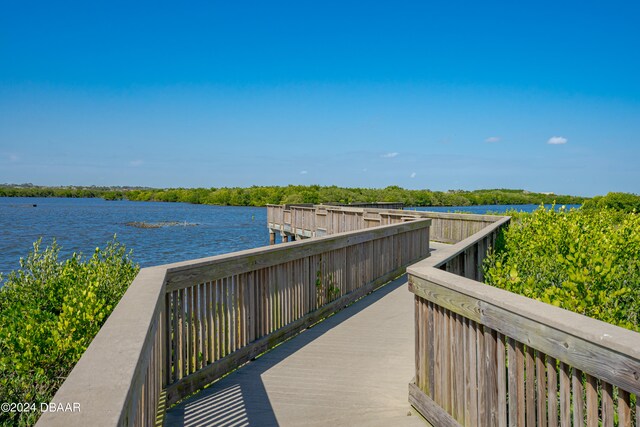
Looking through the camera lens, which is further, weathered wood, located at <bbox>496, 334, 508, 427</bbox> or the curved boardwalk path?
the curved boardwalk path

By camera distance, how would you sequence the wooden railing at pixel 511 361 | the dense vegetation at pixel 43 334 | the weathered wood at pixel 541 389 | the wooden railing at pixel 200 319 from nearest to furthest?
the wooden railing at pixel 200 319, the wooden railing at pixel 511 361, the weathered wood at pixel 541 389, the dense vegetation at pixel 43 334

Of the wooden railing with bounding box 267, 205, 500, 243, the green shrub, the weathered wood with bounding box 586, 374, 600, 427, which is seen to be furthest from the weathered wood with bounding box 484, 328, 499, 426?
the green shrub

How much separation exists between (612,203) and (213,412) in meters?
31.8

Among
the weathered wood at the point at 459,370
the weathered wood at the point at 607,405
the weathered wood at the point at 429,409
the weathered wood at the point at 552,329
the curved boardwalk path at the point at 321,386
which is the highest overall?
the weathered wood at the point at 552,329

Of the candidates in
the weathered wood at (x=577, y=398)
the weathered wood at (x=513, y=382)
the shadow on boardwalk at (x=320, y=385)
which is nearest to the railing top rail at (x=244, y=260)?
the shadow on boardwalk at (x=320, y=385)

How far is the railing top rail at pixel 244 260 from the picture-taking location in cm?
416

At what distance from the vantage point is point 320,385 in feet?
14.6

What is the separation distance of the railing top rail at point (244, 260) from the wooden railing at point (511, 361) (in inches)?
69.6

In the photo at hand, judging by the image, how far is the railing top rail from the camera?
4164mm

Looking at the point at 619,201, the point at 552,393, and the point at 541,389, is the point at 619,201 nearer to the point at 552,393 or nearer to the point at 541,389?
the point at 541,389

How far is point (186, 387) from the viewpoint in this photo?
13.8 ft

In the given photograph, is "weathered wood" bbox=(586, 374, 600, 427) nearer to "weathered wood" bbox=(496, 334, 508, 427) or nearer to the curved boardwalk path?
"weathered wood" bbox=(496, 334, 508, 427)

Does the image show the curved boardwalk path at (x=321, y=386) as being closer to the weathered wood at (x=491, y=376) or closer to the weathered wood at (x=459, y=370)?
the weathered wood at (x=459, y=370)

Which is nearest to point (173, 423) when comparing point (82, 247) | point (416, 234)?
point (416, 234)
